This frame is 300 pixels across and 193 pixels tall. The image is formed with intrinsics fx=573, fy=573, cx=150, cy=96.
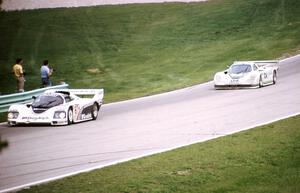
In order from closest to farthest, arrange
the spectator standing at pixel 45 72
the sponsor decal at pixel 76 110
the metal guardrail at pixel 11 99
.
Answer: the sponsor decal at pixel 76 110
the metal guardrail at pixel 11 99
the spectator standing at pixel 45 72

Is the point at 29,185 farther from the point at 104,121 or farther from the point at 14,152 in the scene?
the point at 104,121

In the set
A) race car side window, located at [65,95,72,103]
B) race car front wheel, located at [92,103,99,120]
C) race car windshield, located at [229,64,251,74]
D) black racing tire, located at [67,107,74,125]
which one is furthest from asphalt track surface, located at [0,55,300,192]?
race car windshield, located at [229,64,251,74]

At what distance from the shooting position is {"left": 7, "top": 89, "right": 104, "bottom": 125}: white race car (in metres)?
17.6

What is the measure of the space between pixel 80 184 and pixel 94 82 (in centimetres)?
2158

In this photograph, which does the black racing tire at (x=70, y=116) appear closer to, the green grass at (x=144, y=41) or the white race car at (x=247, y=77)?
the green grass at (x=144, y=41)

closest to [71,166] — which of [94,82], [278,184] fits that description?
[278,184]

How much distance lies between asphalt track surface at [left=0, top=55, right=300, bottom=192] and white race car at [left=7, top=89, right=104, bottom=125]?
366 millimetres

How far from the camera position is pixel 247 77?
25.1 metres

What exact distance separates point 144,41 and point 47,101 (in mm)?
25959

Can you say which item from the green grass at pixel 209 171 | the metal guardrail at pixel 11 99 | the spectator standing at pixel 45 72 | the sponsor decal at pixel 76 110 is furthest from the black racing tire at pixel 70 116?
the spectator standing at pixel 45 72

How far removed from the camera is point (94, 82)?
30.9 metres

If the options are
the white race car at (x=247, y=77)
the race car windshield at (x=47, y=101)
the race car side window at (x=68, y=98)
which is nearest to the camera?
the race car windshield at (x=47, y=101)

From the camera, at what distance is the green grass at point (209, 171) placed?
9.23 metres

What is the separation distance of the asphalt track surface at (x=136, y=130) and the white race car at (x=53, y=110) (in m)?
0.37
